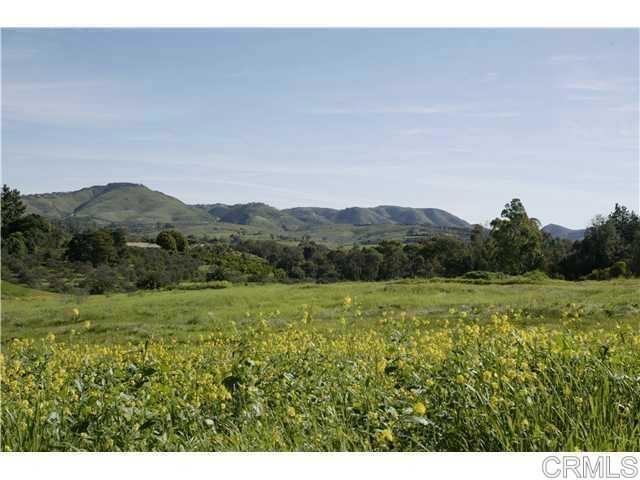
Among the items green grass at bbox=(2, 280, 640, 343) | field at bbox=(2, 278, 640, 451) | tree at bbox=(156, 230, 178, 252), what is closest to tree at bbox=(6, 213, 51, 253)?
tree at bbox=(156, 230, 178, 252)

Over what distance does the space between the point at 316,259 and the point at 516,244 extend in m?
29.3

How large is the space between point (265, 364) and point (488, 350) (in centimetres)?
170

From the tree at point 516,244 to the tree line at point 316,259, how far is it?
0.07 metres

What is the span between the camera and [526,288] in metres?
28.2

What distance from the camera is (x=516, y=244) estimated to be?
136 ft

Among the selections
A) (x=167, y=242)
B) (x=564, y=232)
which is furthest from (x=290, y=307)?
(x=564, y=232)

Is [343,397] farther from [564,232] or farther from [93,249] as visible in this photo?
[564,232]

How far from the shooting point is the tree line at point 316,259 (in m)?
43.2

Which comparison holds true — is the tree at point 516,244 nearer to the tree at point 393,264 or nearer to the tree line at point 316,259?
the tree line at point 316,259

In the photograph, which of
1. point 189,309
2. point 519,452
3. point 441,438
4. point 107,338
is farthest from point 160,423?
point 189,309

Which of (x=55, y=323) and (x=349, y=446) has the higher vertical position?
(x=349, y=446)

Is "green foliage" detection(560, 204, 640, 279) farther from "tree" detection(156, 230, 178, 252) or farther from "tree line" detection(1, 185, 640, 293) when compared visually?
"tree" detection(156, 230, 178, 252)

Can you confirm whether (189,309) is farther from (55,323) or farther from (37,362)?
(37,362)

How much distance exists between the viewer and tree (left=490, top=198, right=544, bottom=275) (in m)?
37.4
